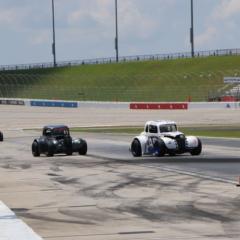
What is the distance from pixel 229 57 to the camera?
339ft

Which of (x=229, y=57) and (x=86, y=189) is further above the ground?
(x=229, y=57)

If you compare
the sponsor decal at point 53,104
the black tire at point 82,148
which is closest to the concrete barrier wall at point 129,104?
the sponsor decal at point 53,104

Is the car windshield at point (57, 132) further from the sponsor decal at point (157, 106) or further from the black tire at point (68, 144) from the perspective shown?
the sponsor decal at point (157, 106)

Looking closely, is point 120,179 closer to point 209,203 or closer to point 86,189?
point 86,189

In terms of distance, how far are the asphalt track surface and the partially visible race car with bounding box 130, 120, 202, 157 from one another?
1.65ft

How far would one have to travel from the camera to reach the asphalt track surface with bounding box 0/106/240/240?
10.9m

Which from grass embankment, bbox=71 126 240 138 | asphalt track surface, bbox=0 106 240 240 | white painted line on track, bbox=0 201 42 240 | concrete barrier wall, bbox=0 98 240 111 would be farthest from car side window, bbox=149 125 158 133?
concrete barrier wall, bbox=0 98 240 111

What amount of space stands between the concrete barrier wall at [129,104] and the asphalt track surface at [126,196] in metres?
46.5

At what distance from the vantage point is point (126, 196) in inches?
579

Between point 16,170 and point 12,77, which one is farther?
point 12,77

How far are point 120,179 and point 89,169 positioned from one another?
3.28m

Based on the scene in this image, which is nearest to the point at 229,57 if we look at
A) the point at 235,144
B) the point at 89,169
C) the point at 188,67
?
the point at 188,67

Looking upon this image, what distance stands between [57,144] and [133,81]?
71343 mm

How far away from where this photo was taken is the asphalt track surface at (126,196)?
1088 centimetres
